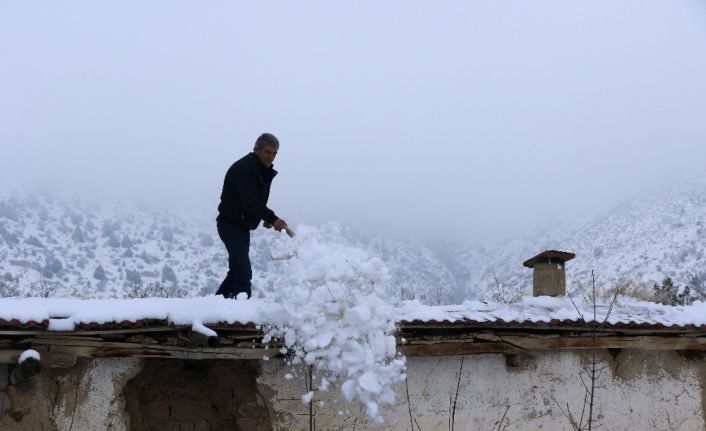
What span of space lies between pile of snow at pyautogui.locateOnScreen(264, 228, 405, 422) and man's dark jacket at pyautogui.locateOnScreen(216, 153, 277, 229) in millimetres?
1257

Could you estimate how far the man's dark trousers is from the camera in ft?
17.0

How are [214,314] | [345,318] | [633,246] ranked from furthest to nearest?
1. [633,246]
2. [214,314]
3. [345,318]

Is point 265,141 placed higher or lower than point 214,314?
higher

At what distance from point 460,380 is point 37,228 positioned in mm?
24105

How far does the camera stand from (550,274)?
23.2 feet

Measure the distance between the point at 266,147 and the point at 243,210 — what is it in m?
0.60

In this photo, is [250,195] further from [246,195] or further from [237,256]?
[237,256]

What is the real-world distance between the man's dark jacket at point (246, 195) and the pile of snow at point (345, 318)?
1.26m

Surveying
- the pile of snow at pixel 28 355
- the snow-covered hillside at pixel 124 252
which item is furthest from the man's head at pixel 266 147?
the snow-covered hillside at pixel 124 252

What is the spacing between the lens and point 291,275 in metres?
3.96

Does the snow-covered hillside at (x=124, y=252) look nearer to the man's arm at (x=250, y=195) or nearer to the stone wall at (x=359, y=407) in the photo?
the stone wall at (x=359, y=407)

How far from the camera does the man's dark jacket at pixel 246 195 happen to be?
5133 mm

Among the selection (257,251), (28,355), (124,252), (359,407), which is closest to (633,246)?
(257,251)

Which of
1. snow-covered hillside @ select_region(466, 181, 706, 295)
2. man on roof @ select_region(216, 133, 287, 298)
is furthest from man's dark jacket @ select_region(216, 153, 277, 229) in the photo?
snow-covered hillside @ select_region(466, 181, 706, 295)
